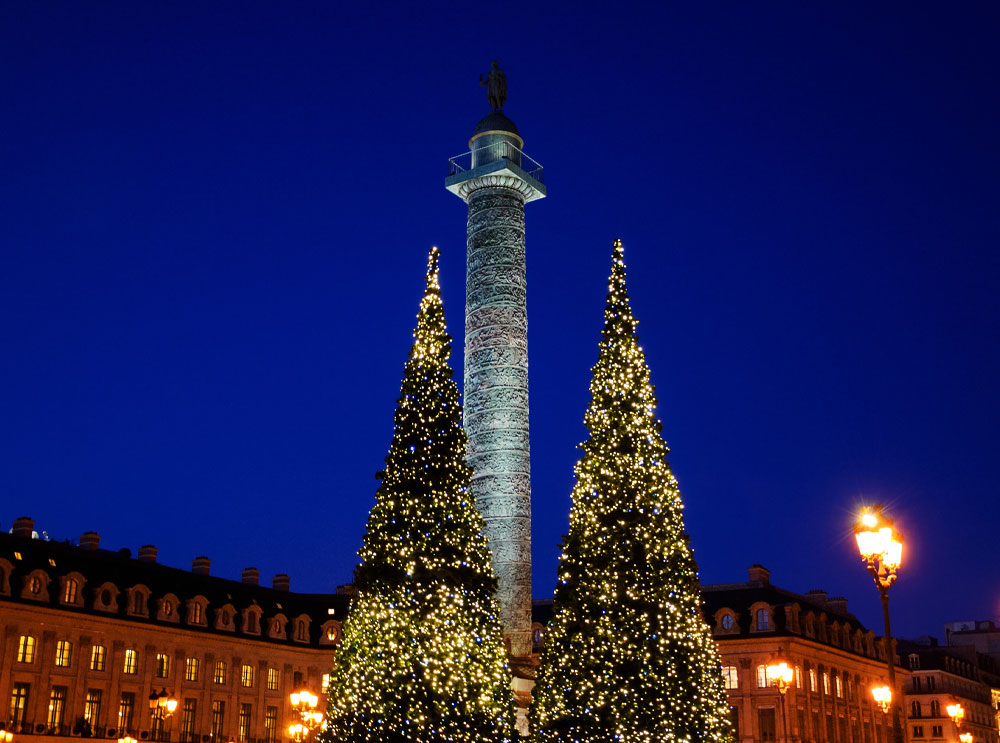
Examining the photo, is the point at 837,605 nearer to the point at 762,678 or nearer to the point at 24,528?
the point at 762,678

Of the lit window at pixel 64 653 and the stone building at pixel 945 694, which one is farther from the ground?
the stone building at pixel 945 694

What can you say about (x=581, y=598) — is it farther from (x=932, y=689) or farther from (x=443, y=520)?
(x=932, y=689)

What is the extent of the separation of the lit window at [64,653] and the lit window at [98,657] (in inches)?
47.2

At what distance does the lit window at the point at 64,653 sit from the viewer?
54.9 meters

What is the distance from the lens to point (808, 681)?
70188mm

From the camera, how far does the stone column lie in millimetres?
36812

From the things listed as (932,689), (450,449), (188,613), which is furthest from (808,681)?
(450,449)

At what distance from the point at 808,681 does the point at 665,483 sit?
43.5 m

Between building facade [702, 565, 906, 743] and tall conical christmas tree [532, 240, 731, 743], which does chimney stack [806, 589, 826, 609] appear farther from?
tall conical christmas tree [532, 240, 731, 743]

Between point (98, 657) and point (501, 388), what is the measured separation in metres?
29.8

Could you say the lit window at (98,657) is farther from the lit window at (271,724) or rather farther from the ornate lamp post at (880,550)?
the ornate lamp post at (880,550)

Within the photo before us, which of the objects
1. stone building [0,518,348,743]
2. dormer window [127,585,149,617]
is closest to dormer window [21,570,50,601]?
stone building [0,518,348,743]

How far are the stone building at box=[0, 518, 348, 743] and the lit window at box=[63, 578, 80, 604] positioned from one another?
5 centimetres

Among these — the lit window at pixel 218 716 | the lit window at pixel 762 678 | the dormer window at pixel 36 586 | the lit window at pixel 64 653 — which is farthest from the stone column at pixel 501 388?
the lit window at pixel 762 678
